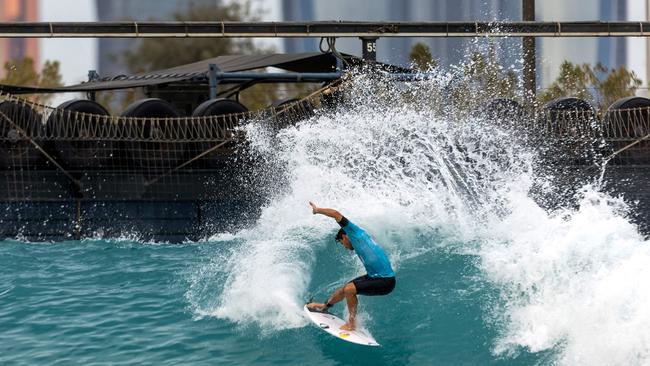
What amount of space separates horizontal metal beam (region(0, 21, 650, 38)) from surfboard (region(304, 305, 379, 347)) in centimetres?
1043

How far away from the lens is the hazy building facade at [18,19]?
21422 mm

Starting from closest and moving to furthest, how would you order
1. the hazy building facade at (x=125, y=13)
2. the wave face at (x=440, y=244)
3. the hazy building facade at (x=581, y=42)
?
the wave face at (x=440, y=244)
the hazy building facade at (x=125, y=13)
the hazy building facade at (x=581, y=42)

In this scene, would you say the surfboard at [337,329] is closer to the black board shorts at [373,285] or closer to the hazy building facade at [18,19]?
the black board shorts at [373,285]

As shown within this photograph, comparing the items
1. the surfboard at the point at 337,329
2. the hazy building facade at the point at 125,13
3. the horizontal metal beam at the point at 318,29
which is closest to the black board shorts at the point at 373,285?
the surfboard at the point at 337,329

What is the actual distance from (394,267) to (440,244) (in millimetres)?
1071

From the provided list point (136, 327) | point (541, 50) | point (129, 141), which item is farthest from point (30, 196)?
point (541, 50)

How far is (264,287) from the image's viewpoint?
1266cm

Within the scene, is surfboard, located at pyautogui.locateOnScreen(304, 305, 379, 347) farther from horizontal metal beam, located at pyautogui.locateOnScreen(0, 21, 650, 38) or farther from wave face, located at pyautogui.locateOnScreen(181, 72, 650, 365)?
horizontal metal beam, located at pyautogui.locateOnScreen(0, 21, 650, 38)

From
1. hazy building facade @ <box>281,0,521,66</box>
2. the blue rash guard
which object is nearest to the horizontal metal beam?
hazy building facade @ <box>281,0,521,66</box>

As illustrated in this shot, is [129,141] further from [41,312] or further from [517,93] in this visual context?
[517,93]

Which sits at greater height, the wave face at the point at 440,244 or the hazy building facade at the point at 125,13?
the hazy building facade at the point at 125,13

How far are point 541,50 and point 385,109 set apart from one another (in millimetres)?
7041

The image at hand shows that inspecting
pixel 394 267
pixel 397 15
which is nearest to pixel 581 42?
pixel 397 15

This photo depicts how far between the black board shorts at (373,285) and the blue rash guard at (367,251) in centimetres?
4
